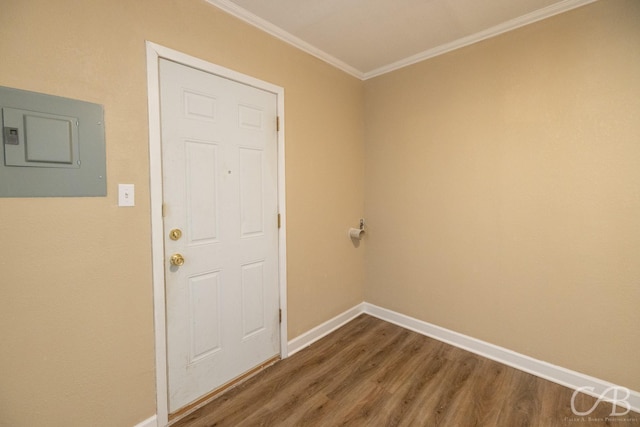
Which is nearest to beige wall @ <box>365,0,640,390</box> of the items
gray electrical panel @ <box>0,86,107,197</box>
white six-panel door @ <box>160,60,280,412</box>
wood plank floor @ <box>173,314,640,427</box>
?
wood plank floor @ <box>173,314,640,427</box>

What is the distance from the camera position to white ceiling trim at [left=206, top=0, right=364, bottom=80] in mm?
1762

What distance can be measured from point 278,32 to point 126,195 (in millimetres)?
1625

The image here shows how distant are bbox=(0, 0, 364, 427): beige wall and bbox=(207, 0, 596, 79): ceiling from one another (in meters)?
0.27

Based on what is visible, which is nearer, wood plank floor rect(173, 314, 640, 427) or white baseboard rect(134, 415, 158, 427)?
white baseboard rect(134, 415, 158, 427)

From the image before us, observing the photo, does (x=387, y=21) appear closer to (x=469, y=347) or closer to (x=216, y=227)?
(x=216, y=227)

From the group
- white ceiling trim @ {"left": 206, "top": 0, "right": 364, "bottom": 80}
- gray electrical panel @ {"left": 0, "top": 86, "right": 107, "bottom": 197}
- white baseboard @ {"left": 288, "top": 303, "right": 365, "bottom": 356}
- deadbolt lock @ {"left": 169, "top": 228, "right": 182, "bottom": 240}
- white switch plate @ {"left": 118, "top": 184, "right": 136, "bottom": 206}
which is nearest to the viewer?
gray electrical panel @ {"left": 0, "top": 86, "right": 107, "bottom": 197}

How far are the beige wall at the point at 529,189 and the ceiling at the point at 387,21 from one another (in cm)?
10

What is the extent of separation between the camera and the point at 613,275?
1718 millimetres

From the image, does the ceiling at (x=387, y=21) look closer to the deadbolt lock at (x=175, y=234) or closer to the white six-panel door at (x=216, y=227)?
the white six-panel door at (x=216, y=227)

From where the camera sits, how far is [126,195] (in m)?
1.42

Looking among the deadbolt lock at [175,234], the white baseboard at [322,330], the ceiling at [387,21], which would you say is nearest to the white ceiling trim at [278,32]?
the ceiling at [387,21]

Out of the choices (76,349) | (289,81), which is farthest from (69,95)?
(289,81)

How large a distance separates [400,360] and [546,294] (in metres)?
1.20

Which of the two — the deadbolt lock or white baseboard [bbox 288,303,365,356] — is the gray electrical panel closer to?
the deadbolt lock
